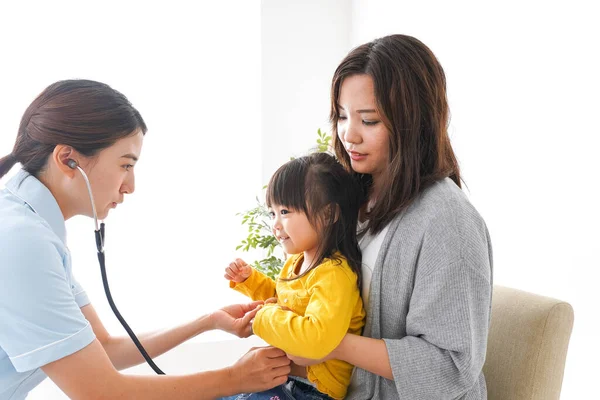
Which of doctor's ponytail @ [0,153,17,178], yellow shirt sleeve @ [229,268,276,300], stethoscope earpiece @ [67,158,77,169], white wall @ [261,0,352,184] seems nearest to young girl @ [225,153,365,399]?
yellow shirt sleeve @ [229,268,276,300]

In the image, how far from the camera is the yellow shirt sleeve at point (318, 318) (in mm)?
1191

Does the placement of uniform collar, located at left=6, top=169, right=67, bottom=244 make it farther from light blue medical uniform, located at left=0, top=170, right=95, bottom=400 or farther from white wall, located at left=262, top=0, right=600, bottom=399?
white wall, located at left=262, top=0, right=600, bottom=399

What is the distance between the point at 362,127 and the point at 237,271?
1.64ft

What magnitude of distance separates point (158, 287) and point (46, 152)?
190 cm

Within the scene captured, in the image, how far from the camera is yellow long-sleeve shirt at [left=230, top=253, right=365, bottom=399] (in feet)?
3.92

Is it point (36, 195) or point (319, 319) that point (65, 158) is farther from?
point (319, 319)

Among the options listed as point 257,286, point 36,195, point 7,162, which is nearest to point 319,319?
point 257,286

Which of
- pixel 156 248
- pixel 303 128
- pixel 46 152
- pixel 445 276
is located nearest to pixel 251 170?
pixel 303 128

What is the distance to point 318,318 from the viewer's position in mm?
1204

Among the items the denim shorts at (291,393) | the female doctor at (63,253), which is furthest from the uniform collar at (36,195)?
the denim shorts at (291,393)

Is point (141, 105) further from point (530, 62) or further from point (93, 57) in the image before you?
point (530, 62)

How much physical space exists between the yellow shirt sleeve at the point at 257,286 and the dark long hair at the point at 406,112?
1.24 ft

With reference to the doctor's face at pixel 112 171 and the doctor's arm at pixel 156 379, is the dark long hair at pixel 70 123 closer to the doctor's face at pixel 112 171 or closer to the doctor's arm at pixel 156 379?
the doctor's face at pixel 112 171

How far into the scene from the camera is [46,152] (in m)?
1.30
